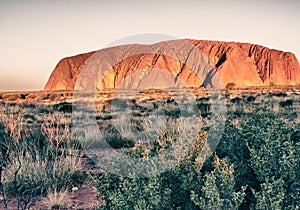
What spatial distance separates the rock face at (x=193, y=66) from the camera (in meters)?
126

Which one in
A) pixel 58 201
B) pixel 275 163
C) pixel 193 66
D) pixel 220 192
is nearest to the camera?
pixel 220 192

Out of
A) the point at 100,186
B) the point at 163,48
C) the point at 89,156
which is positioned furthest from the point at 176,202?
the point at 163,48

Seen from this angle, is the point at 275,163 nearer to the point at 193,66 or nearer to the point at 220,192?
the point at 220,192

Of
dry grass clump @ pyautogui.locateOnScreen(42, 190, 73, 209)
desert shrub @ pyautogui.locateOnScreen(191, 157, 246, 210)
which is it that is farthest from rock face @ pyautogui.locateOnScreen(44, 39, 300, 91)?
desert shrub @ pyautogui.locateOnScreen(191, 157, 246, 210)

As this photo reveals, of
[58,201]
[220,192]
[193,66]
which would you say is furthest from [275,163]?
[193,66]

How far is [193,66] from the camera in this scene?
13475 centimetres

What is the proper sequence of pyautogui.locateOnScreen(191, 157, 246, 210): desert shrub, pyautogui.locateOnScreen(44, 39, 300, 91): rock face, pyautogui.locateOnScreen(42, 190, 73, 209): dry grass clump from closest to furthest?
pyautogui.locateOnScreen(191, 157, 246, 210): desert shrub, pyautogui.locateOnScreen(42, 190, 73, 209): dry grass clump, pyautogui.locateOnScreen(44, 39, 300, 91): rock face

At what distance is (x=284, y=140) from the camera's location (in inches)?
179

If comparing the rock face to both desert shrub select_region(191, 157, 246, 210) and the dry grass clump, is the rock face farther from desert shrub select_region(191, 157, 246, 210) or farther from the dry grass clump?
desert shrub select_region(191, 157, 246, 210)

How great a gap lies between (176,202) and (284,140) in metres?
1.52

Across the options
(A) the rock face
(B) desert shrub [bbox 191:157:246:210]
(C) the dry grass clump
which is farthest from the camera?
(A) the rock face

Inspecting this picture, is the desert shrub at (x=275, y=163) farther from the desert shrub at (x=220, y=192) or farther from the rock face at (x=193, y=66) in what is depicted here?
the rock face at (x=193, y=66)

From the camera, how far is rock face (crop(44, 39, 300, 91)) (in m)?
126

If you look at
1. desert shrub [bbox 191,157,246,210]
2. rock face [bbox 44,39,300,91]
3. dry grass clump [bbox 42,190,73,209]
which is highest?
desert shrub [bbox 191,157,246,210]
